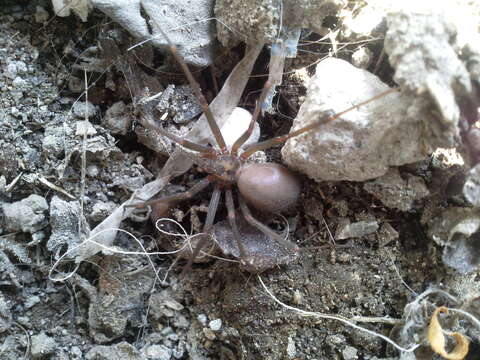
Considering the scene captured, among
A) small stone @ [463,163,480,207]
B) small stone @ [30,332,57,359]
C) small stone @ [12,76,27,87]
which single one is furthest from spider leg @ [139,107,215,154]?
small stone @ [463,163,480,207]

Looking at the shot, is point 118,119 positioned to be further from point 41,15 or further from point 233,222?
point 233,222

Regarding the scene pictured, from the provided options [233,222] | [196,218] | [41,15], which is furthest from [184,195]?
[41,15]

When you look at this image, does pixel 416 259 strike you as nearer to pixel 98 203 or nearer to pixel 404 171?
pixel 404 171

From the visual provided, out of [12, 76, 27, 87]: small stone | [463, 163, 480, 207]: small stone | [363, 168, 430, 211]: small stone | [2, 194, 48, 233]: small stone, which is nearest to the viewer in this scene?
[463, 163, 480, 207]: small stone

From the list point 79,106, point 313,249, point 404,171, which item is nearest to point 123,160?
point 79,106

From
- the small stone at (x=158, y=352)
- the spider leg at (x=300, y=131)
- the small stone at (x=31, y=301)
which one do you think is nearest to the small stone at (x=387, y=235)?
the spider leg at (x=300, y=131)

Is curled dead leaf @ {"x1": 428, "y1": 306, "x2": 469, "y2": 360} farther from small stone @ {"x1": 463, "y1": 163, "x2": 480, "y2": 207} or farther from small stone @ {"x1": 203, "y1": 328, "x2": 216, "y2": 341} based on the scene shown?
small stone @ {"x1": 203, "y1": 328, "x2": 216, "y2": 341}
